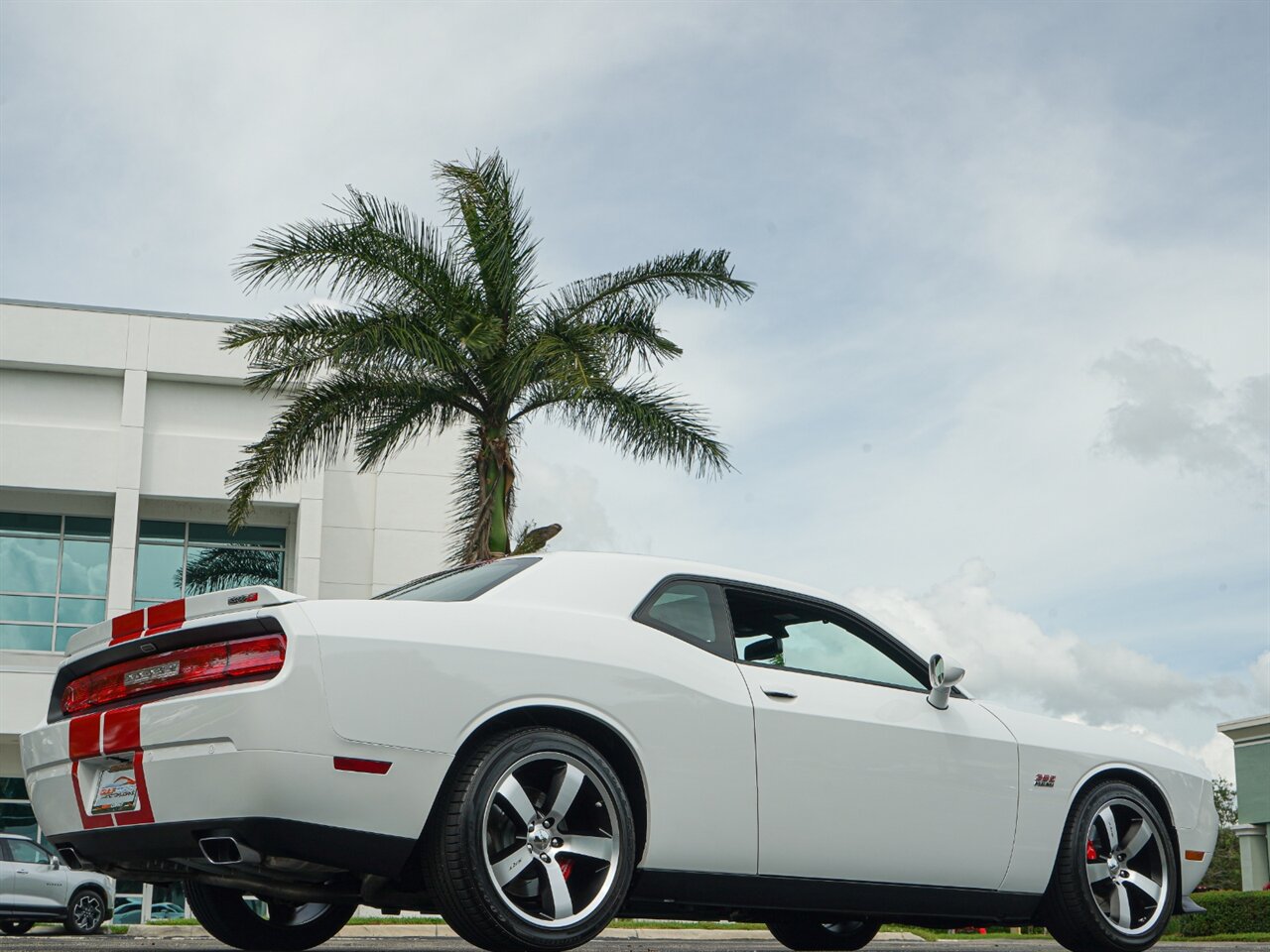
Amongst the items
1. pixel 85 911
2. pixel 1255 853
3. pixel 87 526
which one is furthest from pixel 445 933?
pixel 1255 853

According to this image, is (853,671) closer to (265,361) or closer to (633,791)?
(633,791)

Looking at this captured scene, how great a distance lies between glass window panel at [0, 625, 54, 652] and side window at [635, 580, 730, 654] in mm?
27800

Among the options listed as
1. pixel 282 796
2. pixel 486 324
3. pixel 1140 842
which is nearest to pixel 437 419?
pixel 486 324

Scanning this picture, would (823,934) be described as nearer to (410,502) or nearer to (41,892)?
(41,892)

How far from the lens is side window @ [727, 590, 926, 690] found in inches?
241

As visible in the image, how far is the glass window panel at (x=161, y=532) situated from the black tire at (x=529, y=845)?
28.3 metres

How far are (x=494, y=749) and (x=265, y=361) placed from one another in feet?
47.4

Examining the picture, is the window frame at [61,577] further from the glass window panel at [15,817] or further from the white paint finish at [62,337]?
the white paint finish at [62,337]

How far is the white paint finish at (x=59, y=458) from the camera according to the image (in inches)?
1193

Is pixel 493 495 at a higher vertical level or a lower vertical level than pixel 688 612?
higher

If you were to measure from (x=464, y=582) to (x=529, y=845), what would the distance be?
3.79 feet

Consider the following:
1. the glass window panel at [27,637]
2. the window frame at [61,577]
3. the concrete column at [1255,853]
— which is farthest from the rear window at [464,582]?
the concrete column at [1255,853]

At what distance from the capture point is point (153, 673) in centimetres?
521

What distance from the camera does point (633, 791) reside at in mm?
5441
